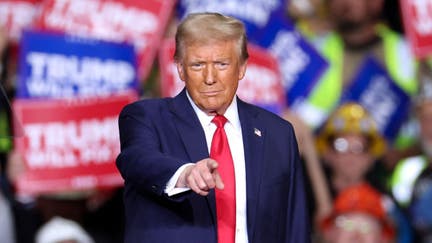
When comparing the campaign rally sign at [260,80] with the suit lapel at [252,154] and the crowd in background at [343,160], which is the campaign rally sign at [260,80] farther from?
the suit lapel at [252,154]

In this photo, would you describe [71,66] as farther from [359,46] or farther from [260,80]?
[359,46]

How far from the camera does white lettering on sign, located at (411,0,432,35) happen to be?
8.29 metres

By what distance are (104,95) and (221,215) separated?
353 cm

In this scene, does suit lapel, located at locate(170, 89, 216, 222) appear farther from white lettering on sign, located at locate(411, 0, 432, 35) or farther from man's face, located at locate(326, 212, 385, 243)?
white lettering on sign, located at locate(411, 0, 432, 35)

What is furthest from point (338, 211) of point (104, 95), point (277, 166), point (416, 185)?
point (277, 166)

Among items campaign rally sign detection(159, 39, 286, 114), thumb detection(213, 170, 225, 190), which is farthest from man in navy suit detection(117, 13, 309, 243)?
campaign rally sign detection(159, 39, 286, 114)

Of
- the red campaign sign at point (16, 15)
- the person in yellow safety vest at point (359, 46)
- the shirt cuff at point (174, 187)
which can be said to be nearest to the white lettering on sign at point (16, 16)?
the red campaign sign at point (16, 15)

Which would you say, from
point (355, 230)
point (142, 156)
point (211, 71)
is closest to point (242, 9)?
point (355, 230)

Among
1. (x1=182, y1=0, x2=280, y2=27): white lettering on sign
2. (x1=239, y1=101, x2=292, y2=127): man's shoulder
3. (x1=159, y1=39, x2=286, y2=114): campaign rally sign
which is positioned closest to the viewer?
(x1=239, y1=101, x2=292, y2=127): man's shoulder

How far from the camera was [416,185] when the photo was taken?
312 inches

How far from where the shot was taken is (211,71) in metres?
4.29

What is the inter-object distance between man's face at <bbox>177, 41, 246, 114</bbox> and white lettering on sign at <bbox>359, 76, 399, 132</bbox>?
182 inches

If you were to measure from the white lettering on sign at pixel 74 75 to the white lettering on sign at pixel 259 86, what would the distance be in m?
0.62

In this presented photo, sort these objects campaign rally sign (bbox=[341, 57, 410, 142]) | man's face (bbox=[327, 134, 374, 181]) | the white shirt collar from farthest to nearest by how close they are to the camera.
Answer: campaign rally sign (bbox=[341, 57, 410, 142]), man's face (bbox=[327, 134, 374, 181]), the white shirt collar
